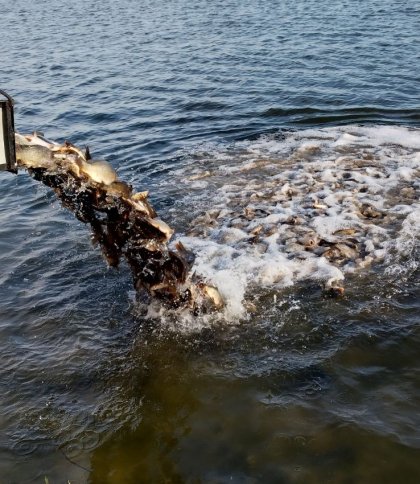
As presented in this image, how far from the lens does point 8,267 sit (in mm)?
8953

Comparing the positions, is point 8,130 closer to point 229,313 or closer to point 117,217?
point 117,217

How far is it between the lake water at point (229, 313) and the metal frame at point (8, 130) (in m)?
2.75

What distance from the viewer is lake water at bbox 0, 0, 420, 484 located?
17.1ft

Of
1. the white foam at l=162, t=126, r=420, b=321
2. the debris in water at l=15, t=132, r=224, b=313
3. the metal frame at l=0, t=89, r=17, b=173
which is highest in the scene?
the metal frame at l=0, t=89, r=17, b=173

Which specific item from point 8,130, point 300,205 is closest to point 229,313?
point 8,130

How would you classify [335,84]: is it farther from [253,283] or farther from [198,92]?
[253,283]

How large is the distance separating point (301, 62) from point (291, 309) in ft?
52.8

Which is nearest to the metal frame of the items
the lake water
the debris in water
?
the debris in water

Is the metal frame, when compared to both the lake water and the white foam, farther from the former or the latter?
the white foam

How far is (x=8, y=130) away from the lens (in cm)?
442

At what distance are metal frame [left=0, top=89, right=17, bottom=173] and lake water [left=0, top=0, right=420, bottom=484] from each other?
2751 millimetres

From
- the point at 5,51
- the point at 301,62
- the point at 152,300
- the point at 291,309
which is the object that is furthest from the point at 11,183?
the point at 5,51

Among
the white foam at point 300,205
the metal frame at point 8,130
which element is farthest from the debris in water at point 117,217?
the white foam at point 300,205

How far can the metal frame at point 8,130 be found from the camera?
14.0 ft
